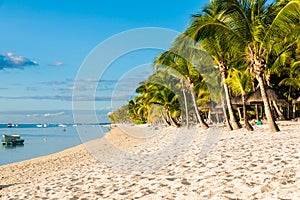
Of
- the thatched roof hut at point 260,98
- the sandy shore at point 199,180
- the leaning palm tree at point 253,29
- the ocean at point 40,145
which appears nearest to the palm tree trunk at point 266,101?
the leaning palm tree at point 253,29

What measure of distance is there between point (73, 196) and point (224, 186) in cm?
347

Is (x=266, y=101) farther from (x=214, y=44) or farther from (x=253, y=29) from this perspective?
(x=214, y=44)

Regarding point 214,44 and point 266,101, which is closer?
point 266,101

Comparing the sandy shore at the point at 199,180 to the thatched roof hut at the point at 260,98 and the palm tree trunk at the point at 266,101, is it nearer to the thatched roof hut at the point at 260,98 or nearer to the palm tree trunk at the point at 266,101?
the palm tree trunk at the point at 266,101

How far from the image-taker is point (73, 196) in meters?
7.42

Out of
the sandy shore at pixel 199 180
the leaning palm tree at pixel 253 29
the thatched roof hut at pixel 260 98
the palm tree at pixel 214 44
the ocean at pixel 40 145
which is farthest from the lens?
the ocean at pixel 40 145

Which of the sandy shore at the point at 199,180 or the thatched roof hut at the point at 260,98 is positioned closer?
the sandy shore at the point at 199,180

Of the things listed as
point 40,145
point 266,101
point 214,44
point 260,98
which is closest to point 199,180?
point 266,101

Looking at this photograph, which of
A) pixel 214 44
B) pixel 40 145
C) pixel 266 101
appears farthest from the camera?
pixel 40 145

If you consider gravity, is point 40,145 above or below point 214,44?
below

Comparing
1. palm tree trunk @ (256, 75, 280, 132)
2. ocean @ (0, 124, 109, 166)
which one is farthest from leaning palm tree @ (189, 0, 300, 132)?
ocean @ (0, 124, 109, 166)

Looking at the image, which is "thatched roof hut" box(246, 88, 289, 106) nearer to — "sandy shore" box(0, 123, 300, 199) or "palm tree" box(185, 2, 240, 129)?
"palm tree" box(185, 2, 240, 129)

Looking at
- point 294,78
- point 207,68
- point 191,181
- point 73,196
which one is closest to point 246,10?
point 191,181

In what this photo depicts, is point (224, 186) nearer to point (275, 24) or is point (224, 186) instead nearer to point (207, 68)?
point (275, 24)
